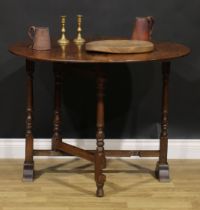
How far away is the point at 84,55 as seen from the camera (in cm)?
286

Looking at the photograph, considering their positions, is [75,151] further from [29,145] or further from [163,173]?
[163,173]

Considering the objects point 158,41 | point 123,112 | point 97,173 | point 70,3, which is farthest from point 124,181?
point 70,3

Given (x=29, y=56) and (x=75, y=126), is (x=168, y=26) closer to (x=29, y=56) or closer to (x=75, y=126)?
(x=75, y=126)

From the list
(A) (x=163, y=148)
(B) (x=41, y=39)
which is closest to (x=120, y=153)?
(A) (x=163, y=148)

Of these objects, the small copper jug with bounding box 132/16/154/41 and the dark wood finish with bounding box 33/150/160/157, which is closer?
the small copper jug with bounding box 132/16/154/41

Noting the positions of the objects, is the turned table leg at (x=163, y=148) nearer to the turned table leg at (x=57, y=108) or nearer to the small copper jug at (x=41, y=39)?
the turned table leg at (x=57, y=108)

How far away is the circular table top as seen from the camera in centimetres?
275

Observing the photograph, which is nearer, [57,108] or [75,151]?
[75,151]

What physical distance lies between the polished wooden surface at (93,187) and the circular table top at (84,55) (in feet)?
2.51

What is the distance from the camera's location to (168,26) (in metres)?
3.57

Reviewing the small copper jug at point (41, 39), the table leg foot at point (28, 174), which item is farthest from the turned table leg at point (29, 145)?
the small copper jug at point (41, 39)

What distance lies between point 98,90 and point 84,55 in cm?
20

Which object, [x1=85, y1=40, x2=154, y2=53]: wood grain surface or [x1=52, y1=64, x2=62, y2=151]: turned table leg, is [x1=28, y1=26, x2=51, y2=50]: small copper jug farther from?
[x1=52, y1=64, x2=62, y2=151]: turned table leg

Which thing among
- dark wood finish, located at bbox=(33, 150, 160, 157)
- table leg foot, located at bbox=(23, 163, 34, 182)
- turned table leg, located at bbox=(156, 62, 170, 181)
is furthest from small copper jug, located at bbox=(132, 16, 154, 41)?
table leg foot, located at bbox=(23, 163, 34, 182)
